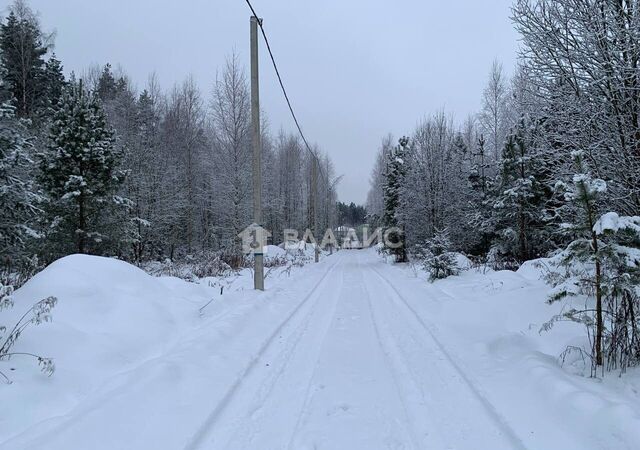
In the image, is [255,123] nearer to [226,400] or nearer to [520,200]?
[226,400]

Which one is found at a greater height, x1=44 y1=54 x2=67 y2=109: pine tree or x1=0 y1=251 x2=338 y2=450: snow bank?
x1=44 y1=54 x2=67 y2=109: pine tree

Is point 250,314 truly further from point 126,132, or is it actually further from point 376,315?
point 126,132

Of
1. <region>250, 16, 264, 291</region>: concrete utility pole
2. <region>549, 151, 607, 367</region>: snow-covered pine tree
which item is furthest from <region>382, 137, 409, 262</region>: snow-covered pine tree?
<region>549, 151, 607, 367</region>: snow-covered pine tree

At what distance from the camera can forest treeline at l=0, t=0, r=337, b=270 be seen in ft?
35.2

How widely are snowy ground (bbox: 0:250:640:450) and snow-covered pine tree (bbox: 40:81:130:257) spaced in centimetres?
880

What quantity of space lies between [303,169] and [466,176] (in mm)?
31946

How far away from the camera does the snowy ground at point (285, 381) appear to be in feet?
9.51

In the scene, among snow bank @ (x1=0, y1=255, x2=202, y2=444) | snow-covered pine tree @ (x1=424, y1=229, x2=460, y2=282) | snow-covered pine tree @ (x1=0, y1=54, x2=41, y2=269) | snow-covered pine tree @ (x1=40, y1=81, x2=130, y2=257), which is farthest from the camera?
snow-covered pine tree @ (x1=40, y1=81, x2=130, y2=257)

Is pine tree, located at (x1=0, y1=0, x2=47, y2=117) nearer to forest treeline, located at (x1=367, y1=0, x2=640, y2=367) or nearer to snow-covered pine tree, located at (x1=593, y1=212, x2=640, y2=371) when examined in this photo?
forest treeline, located at (x1=367, y1=0, x2=640, y2=367)

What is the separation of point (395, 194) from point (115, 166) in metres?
16.4

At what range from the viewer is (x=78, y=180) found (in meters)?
13.1

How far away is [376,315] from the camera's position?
7793 mm

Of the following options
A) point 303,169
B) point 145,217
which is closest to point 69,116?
point 145,217

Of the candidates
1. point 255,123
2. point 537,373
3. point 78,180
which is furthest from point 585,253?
point 78,180
